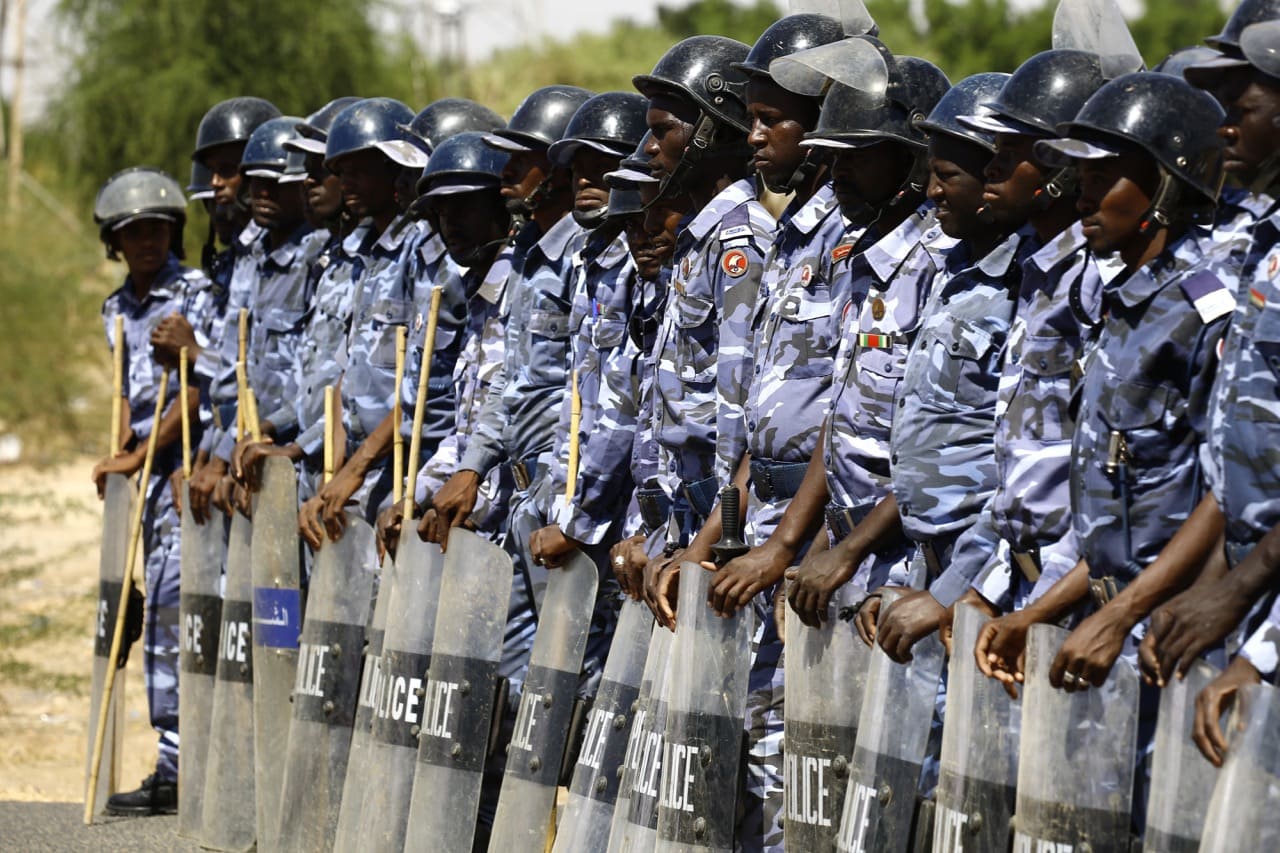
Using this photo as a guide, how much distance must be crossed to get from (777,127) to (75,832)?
4.38m

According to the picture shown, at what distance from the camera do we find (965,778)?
445cm

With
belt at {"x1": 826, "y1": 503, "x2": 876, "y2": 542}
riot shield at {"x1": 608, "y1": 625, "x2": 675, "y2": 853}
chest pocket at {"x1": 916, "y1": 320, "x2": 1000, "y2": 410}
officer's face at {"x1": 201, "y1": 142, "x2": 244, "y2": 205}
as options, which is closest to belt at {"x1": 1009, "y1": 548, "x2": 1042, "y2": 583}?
chest pocket at {"x1": 916, "y1": 320, "x2": 1000, "y2": 410}

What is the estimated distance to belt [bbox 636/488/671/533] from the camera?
615cm

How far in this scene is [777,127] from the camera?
577cm

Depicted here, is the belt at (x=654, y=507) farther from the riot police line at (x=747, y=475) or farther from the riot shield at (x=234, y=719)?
the riot shield at (x=234, y=719)

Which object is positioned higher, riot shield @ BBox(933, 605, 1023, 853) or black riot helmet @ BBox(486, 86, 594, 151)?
black riot helmet @ BBox(486, 86, 594, 151)

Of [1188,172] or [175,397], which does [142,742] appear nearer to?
[175,397]

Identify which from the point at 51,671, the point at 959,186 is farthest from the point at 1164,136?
the point at 51,671

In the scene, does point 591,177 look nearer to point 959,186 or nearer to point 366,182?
point 366,182

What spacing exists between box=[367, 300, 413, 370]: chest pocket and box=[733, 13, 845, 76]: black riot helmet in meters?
2.26

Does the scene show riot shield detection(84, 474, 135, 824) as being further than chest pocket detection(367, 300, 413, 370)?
Yes

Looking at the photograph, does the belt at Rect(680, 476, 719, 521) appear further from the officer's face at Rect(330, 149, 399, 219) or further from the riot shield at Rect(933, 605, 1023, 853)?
the officer's face at Rect(330, 149, 399, 219)

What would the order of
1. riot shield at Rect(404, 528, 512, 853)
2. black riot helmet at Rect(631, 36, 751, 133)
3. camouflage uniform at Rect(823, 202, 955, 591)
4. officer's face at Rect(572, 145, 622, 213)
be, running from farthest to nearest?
officer's face at Rect(572, 145, 622, 213) → riot shield at Rect(404, 528, 512, 853) → black riot helmet at Rect(631, 36, 751, 133) → camouflage uniform at Rect(823, 202, 955, 591)

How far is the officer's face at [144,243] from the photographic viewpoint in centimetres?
989
